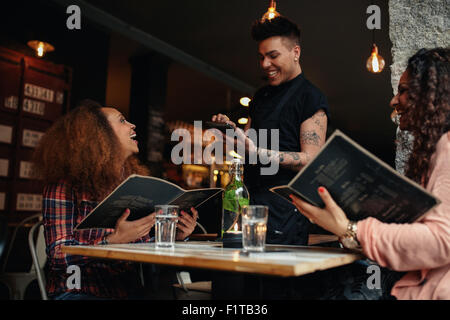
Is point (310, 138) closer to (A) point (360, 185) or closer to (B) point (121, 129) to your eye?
(A) point (360, 185)

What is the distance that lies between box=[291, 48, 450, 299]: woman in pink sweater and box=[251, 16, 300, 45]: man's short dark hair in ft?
2.80

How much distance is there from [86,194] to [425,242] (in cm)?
124

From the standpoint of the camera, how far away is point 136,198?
1389mm

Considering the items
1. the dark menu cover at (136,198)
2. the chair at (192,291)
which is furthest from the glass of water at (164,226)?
the chair at (192,291)

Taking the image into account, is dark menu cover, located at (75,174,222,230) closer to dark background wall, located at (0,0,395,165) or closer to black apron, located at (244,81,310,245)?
black apron, located at (244,81,310,245)

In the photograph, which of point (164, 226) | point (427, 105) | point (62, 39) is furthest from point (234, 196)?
point (62, 39)

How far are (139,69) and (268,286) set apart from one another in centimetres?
539

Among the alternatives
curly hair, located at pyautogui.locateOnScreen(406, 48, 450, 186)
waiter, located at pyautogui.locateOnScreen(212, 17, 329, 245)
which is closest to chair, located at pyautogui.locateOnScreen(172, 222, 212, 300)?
waiter, located at pyautogui.locateOnScreen(212, 17, 329, 245)

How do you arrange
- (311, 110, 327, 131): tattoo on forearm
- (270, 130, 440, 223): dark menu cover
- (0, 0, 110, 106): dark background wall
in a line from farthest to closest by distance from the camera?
(0, 0, 110, 106): dark background wall → (311, 110, 327, 131): tattoo on forearm → (270, 130, 440, 223): dark menu cover

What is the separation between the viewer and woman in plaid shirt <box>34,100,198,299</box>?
1504 millimetres

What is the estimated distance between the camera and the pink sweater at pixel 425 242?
3.34ft

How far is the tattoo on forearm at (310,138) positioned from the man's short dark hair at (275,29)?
1.76 feet
